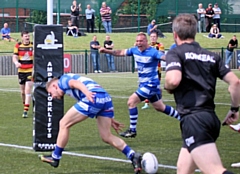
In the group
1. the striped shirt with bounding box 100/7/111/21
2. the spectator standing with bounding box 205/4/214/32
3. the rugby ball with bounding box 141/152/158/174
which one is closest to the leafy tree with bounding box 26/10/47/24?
the striped shirt with bounding box 100/7/111/21

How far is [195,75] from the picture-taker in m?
5.99

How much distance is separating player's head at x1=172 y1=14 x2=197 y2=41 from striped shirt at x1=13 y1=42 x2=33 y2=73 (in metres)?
10.8

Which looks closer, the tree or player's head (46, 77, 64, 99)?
player's head (46, 77, 64, 99)

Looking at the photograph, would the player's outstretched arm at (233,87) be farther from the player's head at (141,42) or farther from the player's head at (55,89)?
the player's head at (141,42)

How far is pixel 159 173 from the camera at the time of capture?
29.4ft

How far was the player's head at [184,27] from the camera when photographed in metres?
5.94

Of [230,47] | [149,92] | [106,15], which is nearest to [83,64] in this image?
[106,15]

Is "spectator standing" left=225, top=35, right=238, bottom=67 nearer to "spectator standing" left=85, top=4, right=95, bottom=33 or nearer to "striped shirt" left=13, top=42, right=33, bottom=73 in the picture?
"spectator standing" left=85, top=4, right=95, bottom=33

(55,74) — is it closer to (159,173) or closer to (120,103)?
(159,173)

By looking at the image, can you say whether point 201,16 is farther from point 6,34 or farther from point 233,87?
point 233,87

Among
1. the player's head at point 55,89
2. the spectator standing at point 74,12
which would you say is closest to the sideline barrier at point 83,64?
the spectator standing at point 74,12

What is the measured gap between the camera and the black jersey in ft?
19.6

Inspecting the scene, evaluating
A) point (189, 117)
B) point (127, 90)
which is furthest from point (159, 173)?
point (127, 90)

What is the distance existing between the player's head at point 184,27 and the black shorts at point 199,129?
716mm
